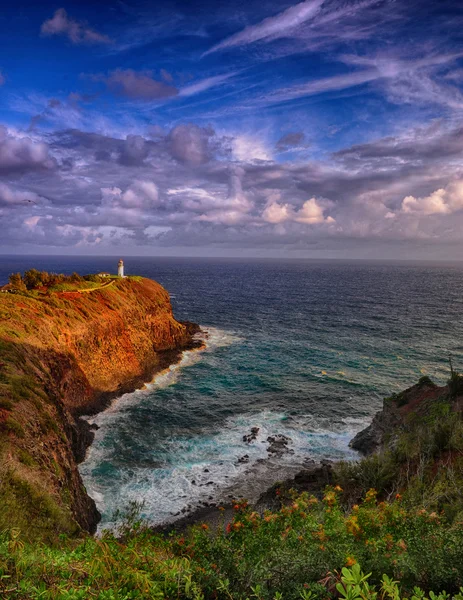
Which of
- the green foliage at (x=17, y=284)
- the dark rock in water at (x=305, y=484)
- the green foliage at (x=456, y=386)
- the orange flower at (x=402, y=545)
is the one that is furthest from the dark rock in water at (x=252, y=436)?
the green foliage at (x=17, y=284)

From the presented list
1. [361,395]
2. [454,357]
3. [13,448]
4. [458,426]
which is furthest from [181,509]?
[454,357]

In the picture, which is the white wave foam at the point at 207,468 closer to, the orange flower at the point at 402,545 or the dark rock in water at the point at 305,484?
the dark rock in water at the point at 305,484

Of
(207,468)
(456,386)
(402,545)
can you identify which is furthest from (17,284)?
(456,386)

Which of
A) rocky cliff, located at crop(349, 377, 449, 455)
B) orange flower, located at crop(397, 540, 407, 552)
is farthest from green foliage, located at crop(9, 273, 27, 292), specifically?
orange flower, located at crop(397, 540, 407, 552)

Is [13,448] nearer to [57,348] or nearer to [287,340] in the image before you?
[57,348]

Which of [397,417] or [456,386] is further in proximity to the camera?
[397,417]

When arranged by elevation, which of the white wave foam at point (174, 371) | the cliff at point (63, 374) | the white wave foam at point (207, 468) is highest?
the cliff at point (63, 374)

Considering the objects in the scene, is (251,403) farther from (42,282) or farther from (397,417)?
(42,282)
